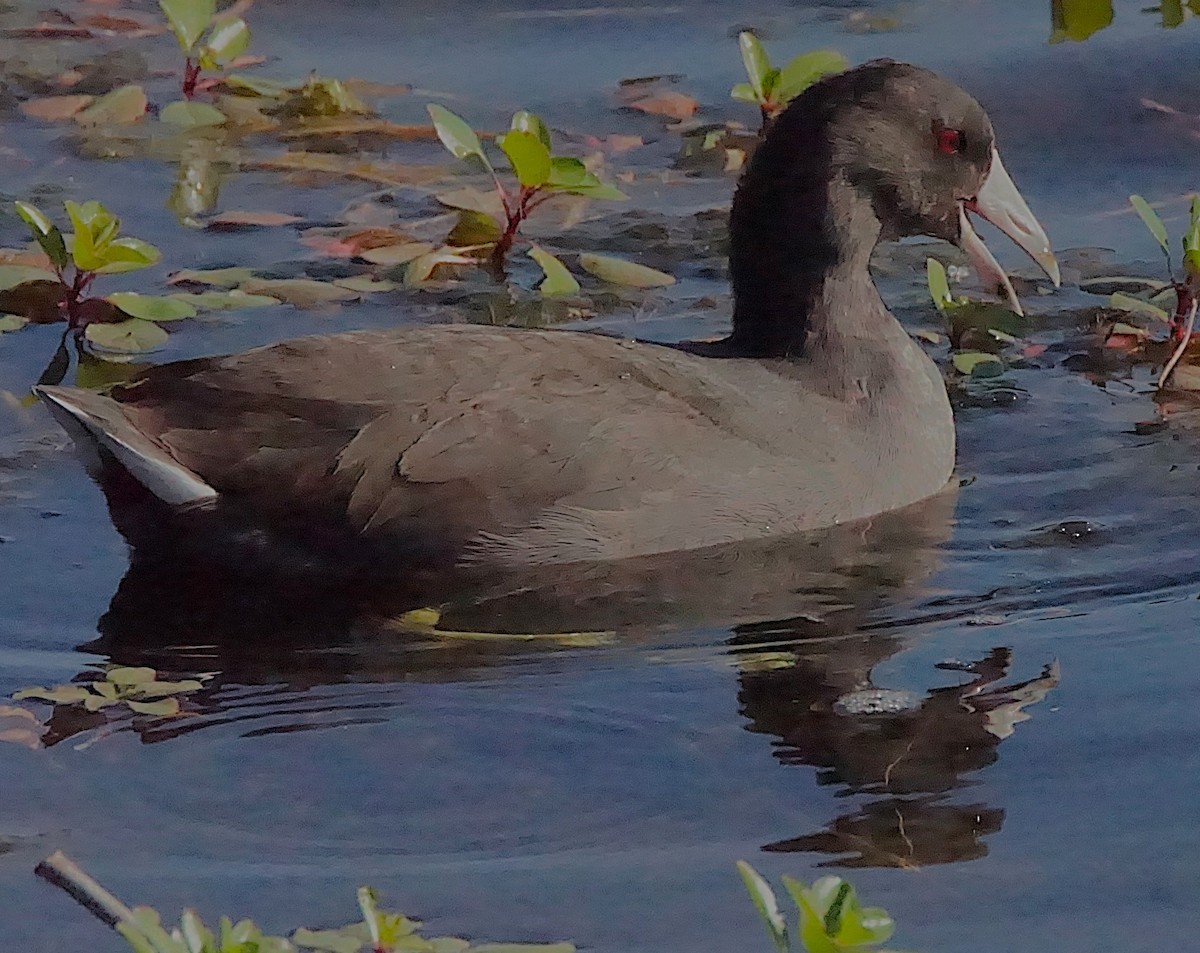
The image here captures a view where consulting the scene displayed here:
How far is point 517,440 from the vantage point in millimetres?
4414

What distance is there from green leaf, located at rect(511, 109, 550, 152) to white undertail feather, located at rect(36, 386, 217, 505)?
58.5 inches

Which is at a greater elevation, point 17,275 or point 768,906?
point 768,906

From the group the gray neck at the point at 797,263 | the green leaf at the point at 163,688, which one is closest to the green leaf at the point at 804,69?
the gray neck at the point at 797,263

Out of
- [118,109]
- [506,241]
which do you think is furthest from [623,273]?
[118,109]

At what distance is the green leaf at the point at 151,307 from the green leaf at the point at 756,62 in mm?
1610

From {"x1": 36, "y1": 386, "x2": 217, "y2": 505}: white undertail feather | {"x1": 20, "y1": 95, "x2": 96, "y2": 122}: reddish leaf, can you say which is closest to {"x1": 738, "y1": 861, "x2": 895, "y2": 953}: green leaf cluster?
{"x1": 36, "y1": 386, "x2": 217, "y2": 505}: white undertail feather

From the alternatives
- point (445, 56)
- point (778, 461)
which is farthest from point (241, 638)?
point (445, 56)

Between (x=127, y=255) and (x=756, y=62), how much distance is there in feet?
5.80

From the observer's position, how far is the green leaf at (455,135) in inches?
219

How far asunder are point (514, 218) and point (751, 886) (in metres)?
3.51

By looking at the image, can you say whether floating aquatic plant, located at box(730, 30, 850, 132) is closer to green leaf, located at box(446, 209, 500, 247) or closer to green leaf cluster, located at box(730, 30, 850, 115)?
green leaf cluster, located at box(730, 30, 850, 115)

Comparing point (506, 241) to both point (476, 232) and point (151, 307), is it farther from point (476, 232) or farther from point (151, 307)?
point (151, 307)

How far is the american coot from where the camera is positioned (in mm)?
4387

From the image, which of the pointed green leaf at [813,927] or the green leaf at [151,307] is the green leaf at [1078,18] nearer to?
the green leaf at [151,307]
